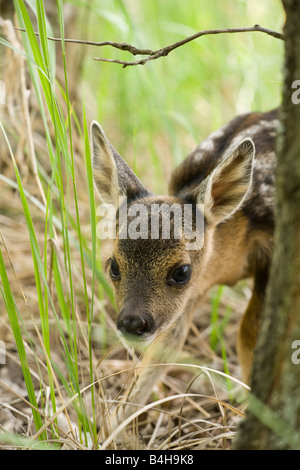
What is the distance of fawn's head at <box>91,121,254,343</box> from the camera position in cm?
307

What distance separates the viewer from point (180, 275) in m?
3.26

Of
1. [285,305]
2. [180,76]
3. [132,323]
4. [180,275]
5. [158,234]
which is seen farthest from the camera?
[180,76]

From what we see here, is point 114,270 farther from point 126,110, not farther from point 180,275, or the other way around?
point 126,110

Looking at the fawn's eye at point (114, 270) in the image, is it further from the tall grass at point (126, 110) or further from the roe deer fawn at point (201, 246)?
the tall grass at point (126, 110)

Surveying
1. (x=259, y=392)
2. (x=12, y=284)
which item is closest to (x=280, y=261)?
(x=259, y=392)

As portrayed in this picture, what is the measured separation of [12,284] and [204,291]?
4.80 feet

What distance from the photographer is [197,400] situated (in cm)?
381

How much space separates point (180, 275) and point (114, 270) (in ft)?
1.17

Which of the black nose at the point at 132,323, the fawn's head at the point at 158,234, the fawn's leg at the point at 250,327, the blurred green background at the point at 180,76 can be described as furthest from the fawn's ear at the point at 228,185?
the blurred green background at the point at 180,76

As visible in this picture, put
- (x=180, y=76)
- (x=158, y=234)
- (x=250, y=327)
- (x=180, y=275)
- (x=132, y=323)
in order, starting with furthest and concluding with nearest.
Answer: (x=180, y=76), (x=250, y=327), (x=180, y=275), (x=158, y=234), (x=132, y=323)

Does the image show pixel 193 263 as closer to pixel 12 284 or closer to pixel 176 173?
pixel 176 173

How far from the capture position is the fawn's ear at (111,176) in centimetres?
341

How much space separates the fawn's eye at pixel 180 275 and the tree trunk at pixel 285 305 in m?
Answer: 1.39

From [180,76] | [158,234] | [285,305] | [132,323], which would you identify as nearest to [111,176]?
[158,234]
